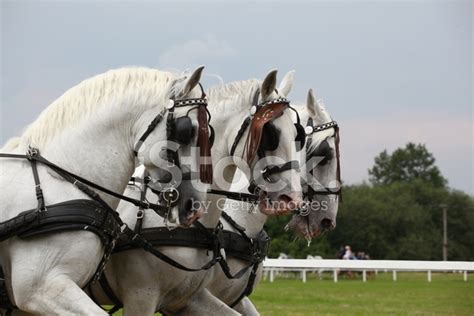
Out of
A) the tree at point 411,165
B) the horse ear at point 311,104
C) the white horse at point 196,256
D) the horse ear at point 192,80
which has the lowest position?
the white horse at point 196,256

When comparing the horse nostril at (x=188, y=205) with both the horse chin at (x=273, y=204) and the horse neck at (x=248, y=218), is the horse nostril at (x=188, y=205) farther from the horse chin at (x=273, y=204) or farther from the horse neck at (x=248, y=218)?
the horse neck at (x=248, y=218)

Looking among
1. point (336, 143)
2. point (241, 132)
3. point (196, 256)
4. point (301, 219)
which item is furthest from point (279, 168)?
point (336, 143)

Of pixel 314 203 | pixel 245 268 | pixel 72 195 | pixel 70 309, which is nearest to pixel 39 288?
pixel 70 309

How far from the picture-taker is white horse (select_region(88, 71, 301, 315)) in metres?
6.32

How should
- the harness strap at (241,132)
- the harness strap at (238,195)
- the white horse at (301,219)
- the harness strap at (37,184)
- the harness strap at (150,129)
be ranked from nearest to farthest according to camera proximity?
the harness strap at (37,184), the harness strap at (150,129), the harness strap at (241,132), the harness strap at (238,195), the white horse at (301,219)

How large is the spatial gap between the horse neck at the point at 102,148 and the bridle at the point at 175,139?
13 centimetres

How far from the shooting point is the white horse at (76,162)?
16.7 ft

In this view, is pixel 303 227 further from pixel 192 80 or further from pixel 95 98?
pixel 95 98

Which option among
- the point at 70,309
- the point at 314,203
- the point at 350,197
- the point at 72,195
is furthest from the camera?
the point at 350,197

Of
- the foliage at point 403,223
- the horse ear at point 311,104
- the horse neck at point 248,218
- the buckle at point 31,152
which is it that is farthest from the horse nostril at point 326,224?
the foliage at point 403,223

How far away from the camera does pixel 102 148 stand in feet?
18.2

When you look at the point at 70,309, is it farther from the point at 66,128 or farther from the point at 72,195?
the point at 66,128

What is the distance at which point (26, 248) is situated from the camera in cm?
516

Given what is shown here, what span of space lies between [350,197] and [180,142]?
236ft
